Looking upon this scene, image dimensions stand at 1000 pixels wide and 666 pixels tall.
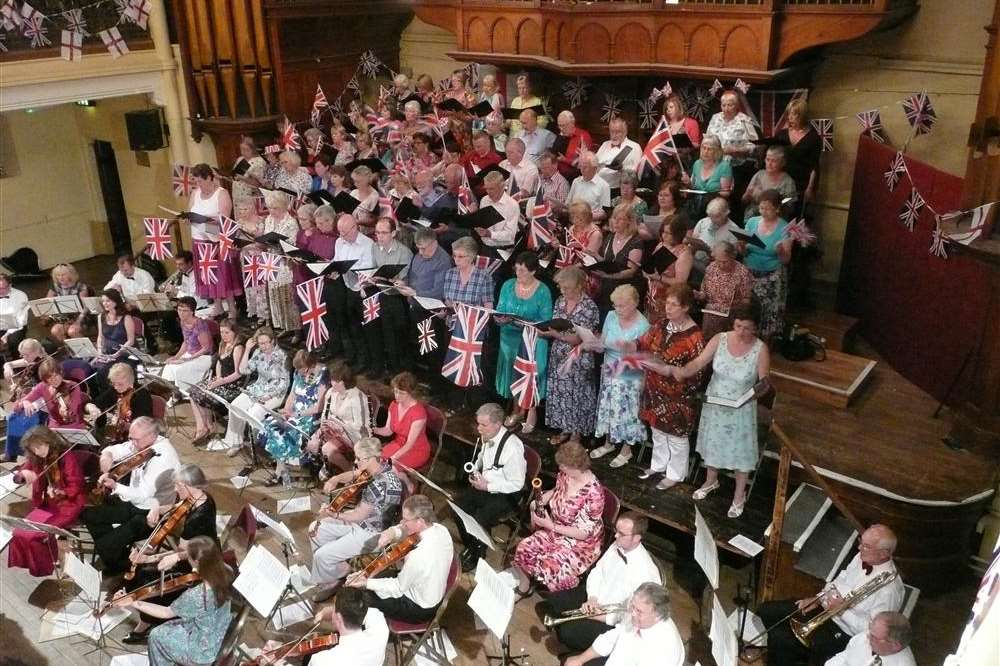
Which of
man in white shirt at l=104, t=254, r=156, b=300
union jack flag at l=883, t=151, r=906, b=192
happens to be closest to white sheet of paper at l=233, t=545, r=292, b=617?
man in white shirt at l=104, t=254, r=156, b=300

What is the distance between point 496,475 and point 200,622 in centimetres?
198

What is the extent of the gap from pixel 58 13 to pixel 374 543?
763 centimetres

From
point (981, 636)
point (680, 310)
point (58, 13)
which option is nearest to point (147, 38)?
point (58, 13)

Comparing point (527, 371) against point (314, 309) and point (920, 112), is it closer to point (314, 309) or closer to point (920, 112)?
point (314, 309)

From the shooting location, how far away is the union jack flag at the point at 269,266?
779 cm

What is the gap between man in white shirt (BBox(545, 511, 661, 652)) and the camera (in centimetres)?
448

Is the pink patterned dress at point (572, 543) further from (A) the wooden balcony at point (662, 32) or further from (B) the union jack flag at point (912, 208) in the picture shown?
(A) the wooden balcony at point (662, 32)

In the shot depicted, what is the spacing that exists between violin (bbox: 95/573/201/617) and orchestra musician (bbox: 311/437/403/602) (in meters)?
0.80

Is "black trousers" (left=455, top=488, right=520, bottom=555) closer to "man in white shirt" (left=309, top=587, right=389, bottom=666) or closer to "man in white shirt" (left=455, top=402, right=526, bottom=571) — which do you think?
"man in white shirt" (left=455, top=402, right=526, bottom=571)

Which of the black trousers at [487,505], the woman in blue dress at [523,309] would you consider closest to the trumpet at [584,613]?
the black trousers at [487,505]

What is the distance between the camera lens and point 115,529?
18.7 ft

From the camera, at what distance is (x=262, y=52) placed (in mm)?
10648

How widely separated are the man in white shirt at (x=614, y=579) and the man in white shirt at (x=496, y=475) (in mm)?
871

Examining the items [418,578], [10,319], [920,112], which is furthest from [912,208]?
[10,319]
